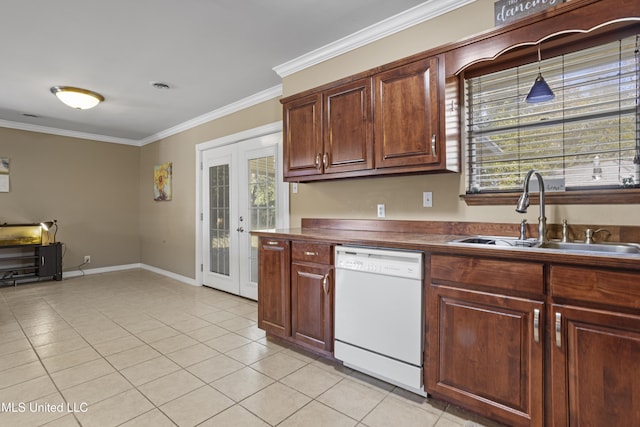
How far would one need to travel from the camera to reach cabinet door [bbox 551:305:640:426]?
129 centimetres

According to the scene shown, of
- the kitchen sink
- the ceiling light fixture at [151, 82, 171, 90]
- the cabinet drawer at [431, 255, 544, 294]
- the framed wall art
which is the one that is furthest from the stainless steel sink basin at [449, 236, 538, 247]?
the framed wall art

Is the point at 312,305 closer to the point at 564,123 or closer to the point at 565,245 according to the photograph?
the point at 565,245

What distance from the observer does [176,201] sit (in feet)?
17.8

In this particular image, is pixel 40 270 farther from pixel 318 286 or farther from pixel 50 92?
pixel 318 286

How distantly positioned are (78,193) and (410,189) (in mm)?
5784

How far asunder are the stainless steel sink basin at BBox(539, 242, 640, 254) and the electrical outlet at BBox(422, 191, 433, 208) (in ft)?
2.55

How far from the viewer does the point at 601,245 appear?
1702 mm

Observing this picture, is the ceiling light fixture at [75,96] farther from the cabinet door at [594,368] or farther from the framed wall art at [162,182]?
the cabinet door at [594,368]

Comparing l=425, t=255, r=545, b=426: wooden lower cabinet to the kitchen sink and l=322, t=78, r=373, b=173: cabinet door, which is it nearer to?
the kitchen sink

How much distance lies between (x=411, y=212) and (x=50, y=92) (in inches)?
169

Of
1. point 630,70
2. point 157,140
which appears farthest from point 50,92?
point 630,70

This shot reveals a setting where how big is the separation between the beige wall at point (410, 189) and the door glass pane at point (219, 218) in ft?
5.12

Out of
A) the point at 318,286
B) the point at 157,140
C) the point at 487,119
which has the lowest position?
the point at 318,286

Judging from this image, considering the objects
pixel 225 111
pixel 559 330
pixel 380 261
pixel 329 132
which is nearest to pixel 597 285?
pixel 559 330
